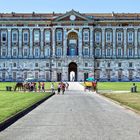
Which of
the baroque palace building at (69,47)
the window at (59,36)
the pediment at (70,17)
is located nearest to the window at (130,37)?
the baroque palace building at (69,47)

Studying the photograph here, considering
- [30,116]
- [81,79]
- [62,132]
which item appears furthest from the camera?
[81,79]

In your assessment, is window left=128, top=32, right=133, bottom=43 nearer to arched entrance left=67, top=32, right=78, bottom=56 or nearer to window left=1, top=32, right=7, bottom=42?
arched entrance left=67, top=32, right=78, bottom=56

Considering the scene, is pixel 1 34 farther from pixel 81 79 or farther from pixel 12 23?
pixel 81 79

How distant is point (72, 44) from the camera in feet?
469

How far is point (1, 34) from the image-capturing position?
142 meters

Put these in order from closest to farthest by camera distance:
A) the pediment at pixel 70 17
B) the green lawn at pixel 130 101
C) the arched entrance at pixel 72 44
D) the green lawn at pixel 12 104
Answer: the green lawn at pixel 12 104
the green lawn at pixel 130 101
the pediment at pixel 70 17
the arched entrance at pixel 72 44

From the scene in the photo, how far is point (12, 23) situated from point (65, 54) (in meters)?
18.4

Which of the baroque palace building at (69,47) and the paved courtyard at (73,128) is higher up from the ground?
the baroque palace building at (69,47)

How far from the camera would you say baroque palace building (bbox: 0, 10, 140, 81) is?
141 m

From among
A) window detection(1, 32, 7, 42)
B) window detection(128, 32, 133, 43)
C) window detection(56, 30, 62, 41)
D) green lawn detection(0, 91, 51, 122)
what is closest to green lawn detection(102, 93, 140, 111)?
green lawn detection(0, 91, 51, 122)

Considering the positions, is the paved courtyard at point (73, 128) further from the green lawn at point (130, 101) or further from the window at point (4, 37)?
the window at point (4, 37)

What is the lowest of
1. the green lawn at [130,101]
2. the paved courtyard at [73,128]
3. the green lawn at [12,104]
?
the paved courtyard at [73,128]

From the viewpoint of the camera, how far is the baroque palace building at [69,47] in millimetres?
140625

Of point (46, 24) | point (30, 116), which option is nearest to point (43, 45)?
point (46, 24)
